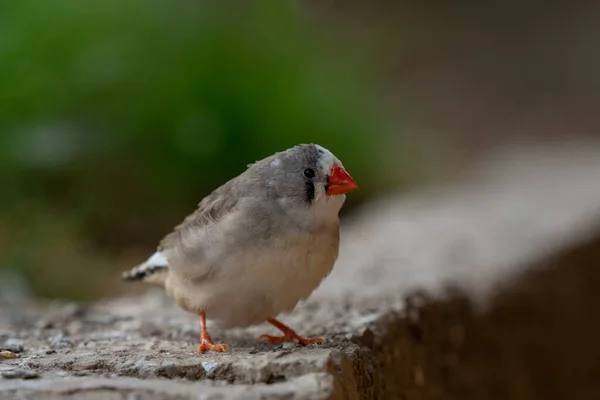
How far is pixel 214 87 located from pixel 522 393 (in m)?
3.61

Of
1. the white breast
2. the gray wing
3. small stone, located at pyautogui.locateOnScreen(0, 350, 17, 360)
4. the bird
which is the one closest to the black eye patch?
the bird

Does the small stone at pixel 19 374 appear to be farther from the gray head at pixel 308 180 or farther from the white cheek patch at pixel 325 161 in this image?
the white cheek patch at pixel 325 161

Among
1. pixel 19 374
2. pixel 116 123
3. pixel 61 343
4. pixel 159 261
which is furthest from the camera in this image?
pixel 116 123

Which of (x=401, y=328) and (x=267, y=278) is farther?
(x=401, y=328)

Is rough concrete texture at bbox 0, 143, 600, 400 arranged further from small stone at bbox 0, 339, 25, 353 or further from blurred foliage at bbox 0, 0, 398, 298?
blurred foliage at bbox 0, 0, 398, 298

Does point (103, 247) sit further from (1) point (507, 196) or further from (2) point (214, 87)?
(1) point (507, 196)

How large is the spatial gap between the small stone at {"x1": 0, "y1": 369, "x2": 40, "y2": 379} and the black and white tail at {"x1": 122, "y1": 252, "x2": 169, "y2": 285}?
90cm

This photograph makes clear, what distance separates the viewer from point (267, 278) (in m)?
2.88

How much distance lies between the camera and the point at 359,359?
2.93 metres

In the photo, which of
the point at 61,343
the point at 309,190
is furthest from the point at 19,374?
the point at 309,190

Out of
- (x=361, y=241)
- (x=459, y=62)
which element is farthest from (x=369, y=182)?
(x=459, y=62)

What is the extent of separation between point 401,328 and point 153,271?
42.1 inches

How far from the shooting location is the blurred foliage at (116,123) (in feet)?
20.5

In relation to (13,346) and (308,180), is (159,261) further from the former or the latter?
(308,180)
